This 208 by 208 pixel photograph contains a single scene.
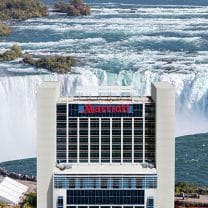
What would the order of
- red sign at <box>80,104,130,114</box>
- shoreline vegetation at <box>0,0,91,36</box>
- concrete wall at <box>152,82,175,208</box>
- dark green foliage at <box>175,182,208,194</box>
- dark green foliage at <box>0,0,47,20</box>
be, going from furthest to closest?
dark green foliage at <box>0,0,47,20</box>, shoreline vegetation at <box>0,0,91,36</box>, dark green foliage at <box>175,182,208,194</box>, red sign at <box>80,104,130,114</box>, concrete wall at <box>152,82,175,208</box>

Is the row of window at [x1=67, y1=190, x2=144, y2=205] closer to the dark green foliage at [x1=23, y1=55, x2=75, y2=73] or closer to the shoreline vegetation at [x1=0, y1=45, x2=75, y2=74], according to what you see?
the shoreline vegetation at [x1=0, y1=45, x2=75, y2=74]

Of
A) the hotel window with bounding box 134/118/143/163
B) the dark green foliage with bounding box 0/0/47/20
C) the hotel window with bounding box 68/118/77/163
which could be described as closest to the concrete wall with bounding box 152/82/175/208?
the hotel window with bounding box 134/118/143/163

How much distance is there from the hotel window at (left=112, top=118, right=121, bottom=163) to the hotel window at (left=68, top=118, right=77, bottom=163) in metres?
1.36

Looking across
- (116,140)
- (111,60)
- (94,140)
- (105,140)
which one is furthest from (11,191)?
(111,60)

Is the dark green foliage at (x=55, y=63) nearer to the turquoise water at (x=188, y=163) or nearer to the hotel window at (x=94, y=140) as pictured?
the turquoise water at (x=188, y=163)

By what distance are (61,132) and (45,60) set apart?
118 ft

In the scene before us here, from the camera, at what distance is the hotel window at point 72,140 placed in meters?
33.9

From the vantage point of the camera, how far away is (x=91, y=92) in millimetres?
35656

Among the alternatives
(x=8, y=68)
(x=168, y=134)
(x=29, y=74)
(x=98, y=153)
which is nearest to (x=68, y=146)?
(x=98, y=153)

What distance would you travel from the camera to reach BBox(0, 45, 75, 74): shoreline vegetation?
68.2 meters

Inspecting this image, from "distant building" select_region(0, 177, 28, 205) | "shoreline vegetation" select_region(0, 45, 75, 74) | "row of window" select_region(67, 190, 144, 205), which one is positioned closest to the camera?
"row of window" select_region(67, 190, 144, 205)

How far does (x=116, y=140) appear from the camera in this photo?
112 feet

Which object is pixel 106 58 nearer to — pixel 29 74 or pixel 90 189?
pixel 29 74

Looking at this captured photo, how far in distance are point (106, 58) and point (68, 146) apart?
39.1 metres
